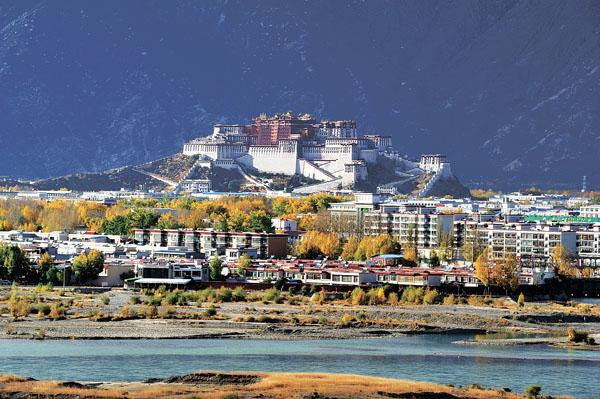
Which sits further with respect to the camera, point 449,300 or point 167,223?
point 167,223

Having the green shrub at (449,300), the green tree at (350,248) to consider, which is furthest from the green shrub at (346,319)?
the green tree at (350,248)

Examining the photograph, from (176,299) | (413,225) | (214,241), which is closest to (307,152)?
(413,225)

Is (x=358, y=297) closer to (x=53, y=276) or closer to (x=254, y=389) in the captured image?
(x=53, y=276)

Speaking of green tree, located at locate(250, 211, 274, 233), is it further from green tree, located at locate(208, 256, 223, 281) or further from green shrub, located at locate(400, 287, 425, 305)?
green shrub, located at locate(400, 287, 425, 305)

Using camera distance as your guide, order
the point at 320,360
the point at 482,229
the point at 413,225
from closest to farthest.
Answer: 1. the point at 320,360
2. the point at 482,229
3. the point at 413,225

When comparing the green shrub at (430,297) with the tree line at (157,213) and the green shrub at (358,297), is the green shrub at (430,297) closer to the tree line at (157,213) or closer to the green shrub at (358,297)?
the green shrub at (358,297)

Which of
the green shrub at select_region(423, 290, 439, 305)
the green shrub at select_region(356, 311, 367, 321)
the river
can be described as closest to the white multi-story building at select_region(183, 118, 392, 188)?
the green shrub at select_region(423, 290, 439, 305)

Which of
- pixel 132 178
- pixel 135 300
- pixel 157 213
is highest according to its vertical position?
pixel 132 178
